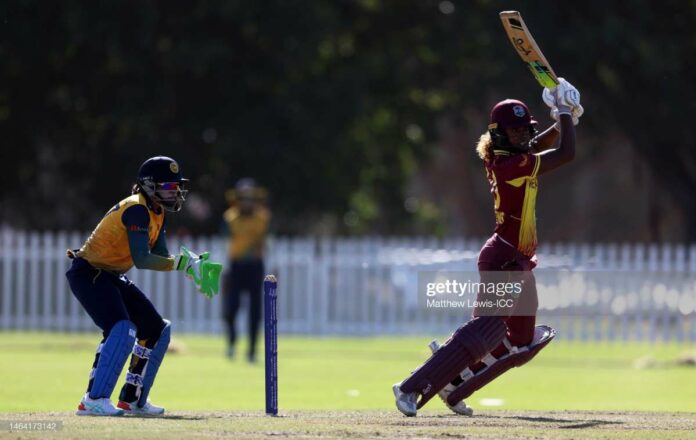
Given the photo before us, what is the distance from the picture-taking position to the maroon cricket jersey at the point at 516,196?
9914mm

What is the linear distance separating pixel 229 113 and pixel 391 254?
19.0 feet

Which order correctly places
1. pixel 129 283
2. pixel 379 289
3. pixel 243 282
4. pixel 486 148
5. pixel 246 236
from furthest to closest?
1. pixel 379 289
2. pixel 246 236
3. pixel 243 282
4. pixel 129 283
5. pixel 486 148

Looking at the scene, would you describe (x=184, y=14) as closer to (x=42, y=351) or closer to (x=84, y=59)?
(x=84, y=59)

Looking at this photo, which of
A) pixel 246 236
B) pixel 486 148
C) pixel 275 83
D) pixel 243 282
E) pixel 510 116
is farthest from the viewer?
pixel 275 83

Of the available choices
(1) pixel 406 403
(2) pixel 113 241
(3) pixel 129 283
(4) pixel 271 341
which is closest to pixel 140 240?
(2) pixel 113 241

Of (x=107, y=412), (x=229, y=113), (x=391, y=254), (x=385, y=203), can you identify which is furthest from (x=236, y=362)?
(x=385, y=203)

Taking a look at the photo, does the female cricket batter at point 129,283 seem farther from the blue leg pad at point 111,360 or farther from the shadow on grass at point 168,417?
the shadow on grass at point 168,417

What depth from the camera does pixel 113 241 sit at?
10.2 metres

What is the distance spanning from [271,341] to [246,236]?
347 inches

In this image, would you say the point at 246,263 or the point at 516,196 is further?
the point at 246,263

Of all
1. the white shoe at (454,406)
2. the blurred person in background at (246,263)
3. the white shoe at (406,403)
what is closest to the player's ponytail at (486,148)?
the white shoe at (454,406)

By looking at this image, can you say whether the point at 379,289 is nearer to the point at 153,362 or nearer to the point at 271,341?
the point at 153,362

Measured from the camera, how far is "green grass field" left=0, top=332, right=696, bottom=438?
1037 cm

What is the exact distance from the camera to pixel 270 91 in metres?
28.3
